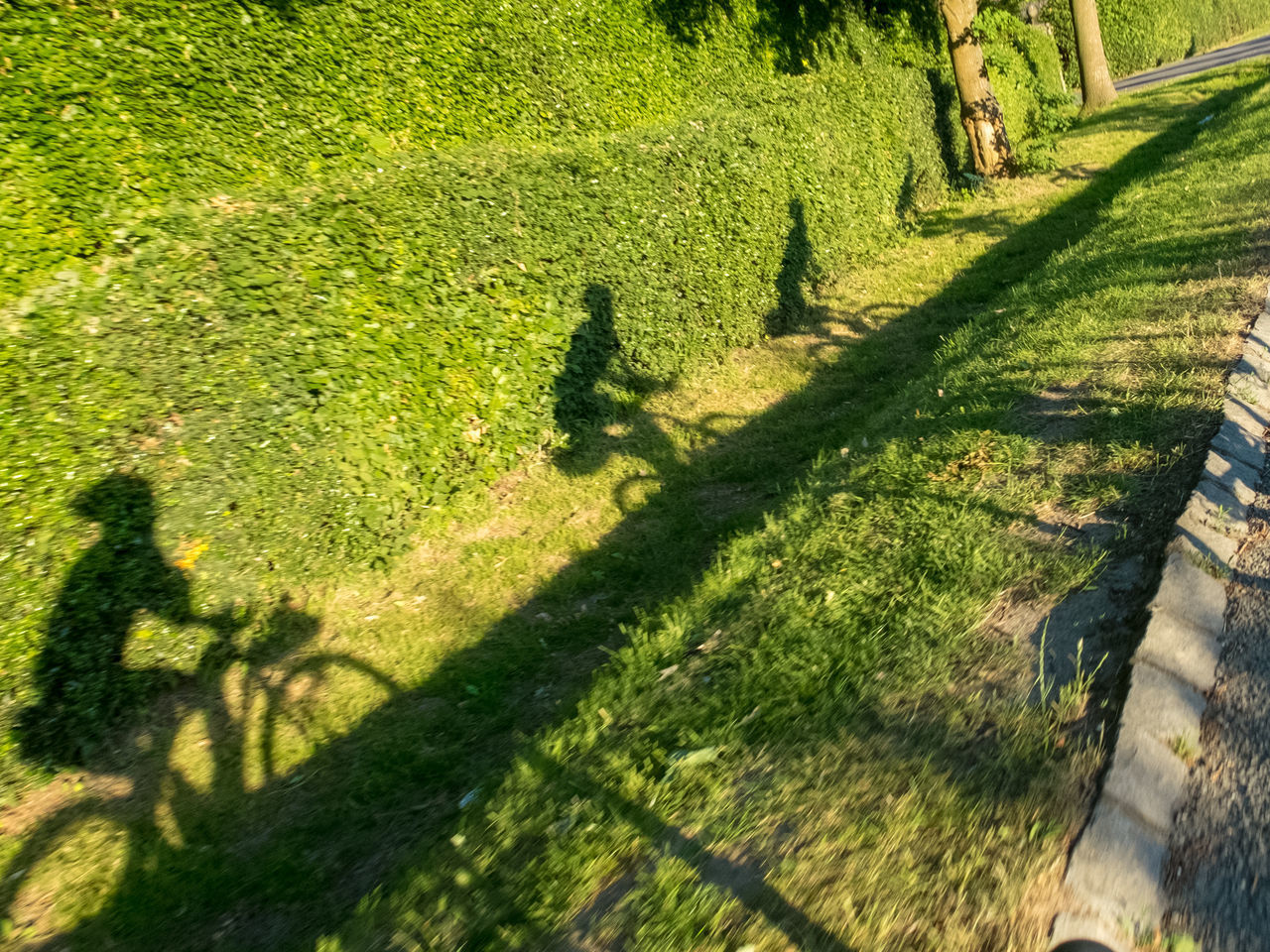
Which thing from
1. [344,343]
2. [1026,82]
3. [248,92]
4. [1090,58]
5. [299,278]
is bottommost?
[344,343]

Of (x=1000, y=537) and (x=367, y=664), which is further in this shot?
(x=367, y=664)

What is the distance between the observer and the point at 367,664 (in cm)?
476

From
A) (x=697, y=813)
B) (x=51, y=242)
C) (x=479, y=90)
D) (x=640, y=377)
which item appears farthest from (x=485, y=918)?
(x=479, y=90)

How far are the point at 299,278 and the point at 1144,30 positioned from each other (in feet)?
115

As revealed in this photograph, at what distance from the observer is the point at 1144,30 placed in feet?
93.4

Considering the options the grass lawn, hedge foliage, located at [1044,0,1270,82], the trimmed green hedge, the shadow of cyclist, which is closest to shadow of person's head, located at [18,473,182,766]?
the shadow of cyclist

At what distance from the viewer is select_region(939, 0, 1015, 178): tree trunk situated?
1212 centimetres

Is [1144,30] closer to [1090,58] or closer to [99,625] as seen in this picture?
[1090,58]

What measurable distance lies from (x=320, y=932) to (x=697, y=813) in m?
1.76

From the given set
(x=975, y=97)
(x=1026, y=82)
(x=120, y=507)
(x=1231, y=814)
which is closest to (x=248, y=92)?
(x=120, y=507)

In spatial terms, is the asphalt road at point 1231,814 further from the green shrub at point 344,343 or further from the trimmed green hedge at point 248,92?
the trimmed green hedge at point 248,92

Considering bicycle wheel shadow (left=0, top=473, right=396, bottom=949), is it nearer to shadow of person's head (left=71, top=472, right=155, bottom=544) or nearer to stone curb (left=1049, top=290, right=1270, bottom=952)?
shadow of person's head (left=71, top=472, right=155, bottom=544)

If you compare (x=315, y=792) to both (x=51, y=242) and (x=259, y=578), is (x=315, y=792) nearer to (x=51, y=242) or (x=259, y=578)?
(x=259, y=578)

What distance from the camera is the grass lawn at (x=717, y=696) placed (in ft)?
7.91
